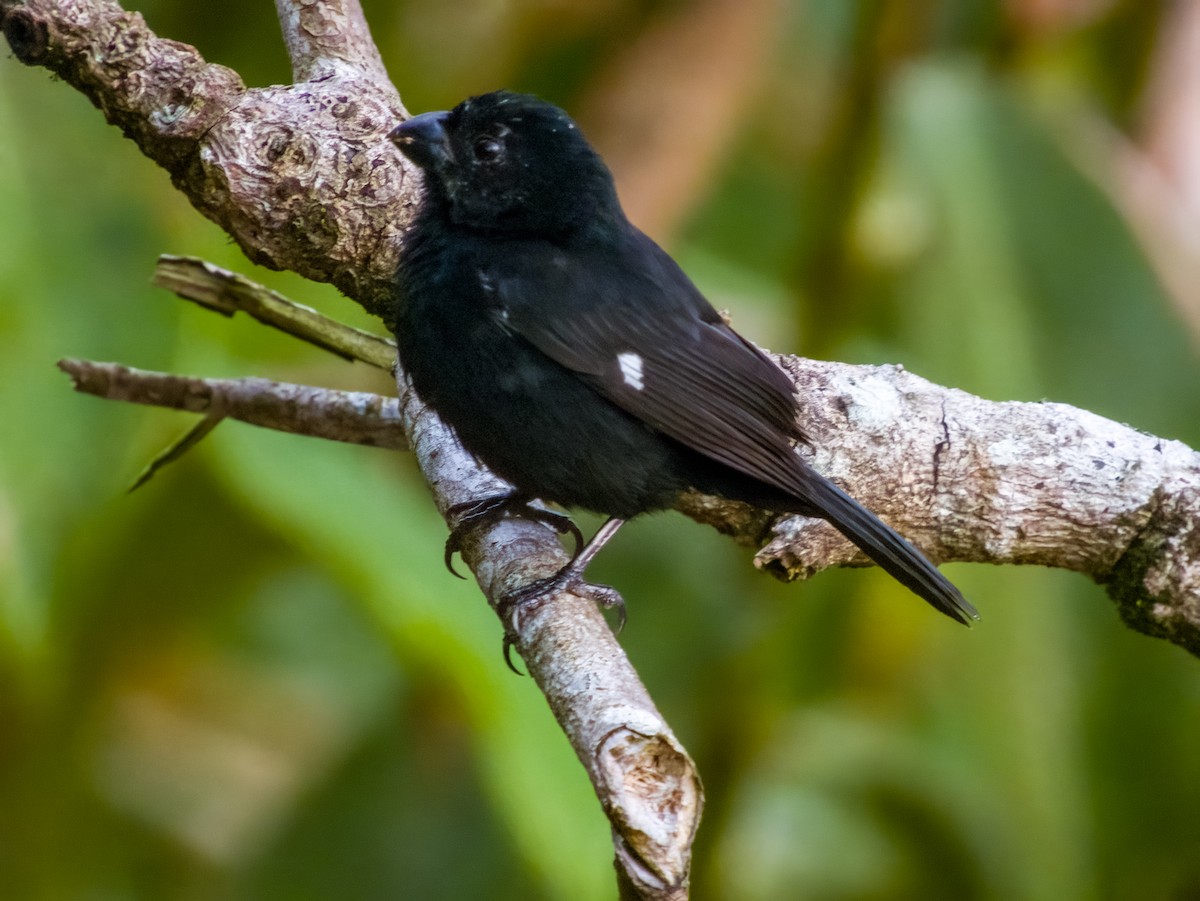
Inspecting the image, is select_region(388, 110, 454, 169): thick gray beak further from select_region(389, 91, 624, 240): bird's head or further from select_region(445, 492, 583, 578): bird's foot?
select_region(445, 492, 583, 578): bird's foot

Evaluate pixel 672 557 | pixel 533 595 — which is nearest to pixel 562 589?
pixel 533 595

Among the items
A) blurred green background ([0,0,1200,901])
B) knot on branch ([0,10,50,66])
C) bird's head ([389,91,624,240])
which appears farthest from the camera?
blurred green background ([0,0,1200,901])

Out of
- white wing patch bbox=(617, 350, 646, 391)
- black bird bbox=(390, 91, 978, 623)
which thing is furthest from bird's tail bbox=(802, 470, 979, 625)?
white wing patch bbox=(617, 350, 646, 391)

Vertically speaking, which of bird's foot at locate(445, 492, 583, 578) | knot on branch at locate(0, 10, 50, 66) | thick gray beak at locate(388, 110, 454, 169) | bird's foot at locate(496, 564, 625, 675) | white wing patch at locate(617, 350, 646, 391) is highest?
thick gray beak at locate(388, 110, 454, 169)

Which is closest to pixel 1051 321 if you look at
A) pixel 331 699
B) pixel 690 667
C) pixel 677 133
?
pixel 677 133

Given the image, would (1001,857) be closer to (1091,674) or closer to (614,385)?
(1091,674)

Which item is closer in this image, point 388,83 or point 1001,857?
point 388,83

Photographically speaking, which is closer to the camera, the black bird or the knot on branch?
the knot on branch
